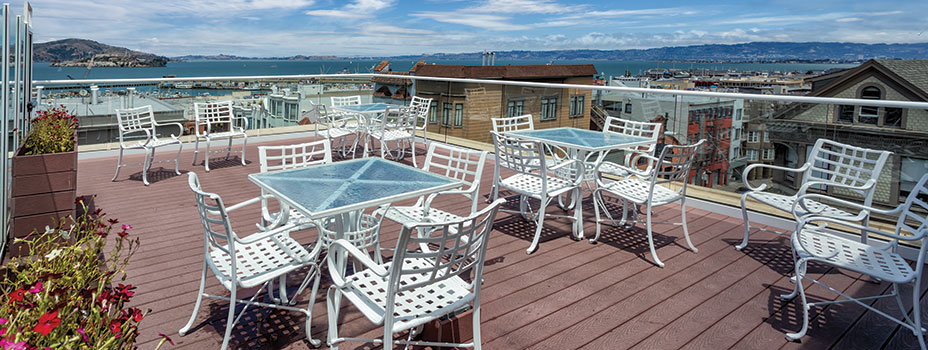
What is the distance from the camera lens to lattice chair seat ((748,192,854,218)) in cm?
358

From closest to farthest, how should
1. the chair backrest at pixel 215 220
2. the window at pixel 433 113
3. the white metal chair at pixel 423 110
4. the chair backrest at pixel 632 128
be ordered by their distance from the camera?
the chair backrest at pixel 215 220
the chair backrest at pixel 632 128
the white metal chair at pixel 423 110
the window at pixel 433 113

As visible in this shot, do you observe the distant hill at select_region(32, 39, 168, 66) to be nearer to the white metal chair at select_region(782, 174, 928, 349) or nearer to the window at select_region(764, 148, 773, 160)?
the white metal chair at select_region(782, 174, 928, 349)

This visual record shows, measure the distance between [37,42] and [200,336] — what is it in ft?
13.3

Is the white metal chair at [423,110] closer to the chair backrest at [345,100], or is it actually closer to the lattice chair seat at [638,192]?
the chair backrest at [345,100]

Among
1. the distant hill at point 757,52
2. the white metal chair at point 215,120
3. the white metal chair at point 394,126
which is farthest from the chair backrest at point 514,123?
the distant hill at point 757,52

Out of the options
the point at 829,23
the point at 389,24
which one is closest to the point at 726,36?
the point at 829,23

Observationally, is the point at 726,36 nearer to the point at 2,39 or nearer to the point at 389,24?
the point at 389,24

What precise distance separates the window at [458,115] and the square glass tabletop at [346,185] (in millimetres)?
4415

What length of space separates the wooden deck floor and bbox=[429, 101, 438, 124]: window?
3.70m

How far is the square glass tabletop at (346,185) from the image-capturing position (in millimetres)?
2346

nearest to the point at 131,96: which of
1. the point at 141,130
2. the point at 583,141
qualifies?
the point at 141,130

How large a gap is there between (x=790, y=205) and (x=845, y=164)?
0.48m

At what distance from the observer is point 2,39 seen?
296 cm

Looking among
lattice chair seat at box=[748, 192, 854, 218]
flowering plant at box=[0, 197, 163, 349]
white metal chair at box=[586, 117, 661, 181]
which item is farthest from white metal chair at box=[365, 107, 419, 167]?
flowering plant at box=[0, 197, 163, 349]
